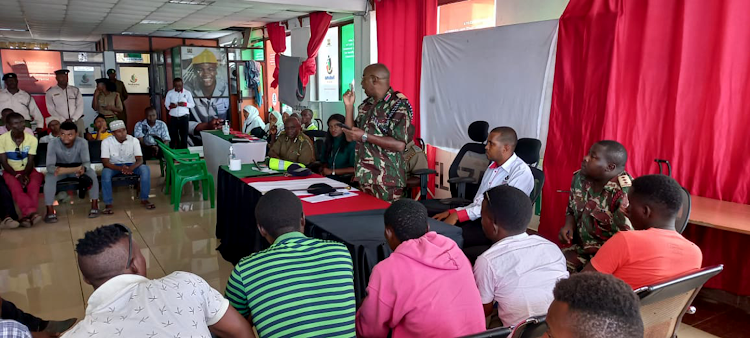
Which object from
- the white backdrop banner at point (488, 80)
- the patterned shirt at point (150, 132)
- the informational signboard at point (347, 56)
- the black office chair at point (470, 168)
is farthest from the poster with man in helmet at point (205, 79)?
the black office chair at point (470, 168)

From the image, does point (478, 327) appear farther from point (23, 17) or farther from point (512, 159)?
point (23, 17)

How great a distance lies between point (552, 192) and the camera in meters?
4.46

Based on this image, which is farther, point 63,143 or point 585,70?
point 63,143

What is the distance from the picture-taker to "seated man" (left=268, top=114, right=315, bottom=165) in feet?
17.0

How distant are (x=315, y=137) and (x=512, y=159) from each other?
3.95m

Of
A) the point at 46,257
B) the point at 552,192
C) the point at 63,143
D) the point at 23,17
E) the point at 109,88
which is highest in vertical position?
the point at 23,17

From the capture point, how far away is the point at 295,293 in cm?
153

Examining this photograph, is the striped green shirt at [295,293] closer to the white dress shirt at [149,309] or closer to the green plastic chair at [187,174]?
the white dress shirt at [149,309]

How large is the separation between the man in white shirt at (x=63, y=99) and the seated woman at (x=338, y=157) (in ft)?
18.3

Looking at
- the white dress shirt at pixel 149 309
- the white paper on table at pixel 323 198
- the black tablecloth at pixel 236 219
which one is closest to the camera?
the white dress shirt at pixel 149 309

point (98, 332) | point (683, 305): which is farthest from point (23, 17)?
point (683, 305)

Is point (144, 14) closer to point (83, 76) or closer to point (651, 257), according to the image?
point (83, 76)

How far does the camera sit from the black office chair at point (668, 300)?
1387 millimetres

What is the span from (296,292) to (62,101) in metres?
8.54
